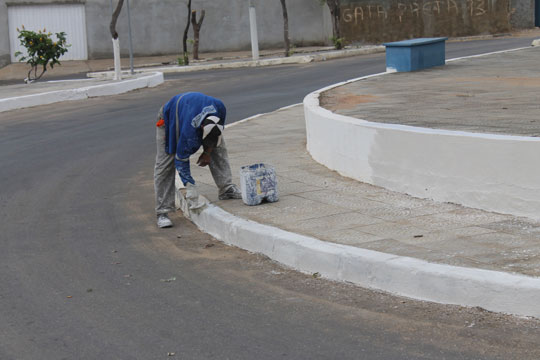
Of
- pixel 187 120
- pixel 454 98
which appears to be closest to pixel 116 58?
pixel 454 98

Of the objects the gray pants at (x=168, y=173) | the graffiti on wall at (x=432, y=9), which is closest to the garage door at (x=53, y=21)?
the graffiti on wall at (x=432, y=9)

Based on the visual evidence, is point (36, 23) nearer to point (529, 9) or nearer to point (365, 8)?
point (365, 8)

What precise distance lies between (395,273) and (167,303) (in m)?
1.55

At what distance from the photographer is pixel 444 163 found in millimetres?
7805

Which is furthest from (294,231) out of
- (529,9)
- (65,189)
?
(529,9)

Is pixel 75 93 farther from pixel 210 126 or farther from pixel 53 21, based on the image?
pixel 53 21

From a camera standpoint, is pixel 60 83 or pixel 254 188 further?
pixel 60 83

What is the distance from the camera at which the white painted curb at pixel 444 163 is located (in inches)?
Answer: 281

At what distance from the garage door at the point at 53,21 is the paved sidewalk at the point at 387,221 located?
27.7m

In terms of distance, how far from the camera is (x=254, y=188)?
8.02m

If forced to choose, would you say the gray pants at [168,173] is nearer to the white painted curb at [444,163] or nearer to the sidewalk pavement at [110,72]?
the white painted curb at [444,163]

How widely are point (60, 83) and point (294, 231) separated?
18.7m

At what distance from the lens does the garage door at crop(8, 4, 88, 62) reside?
3566 cm

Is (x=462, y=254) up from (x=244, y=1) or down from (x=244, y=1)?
down
